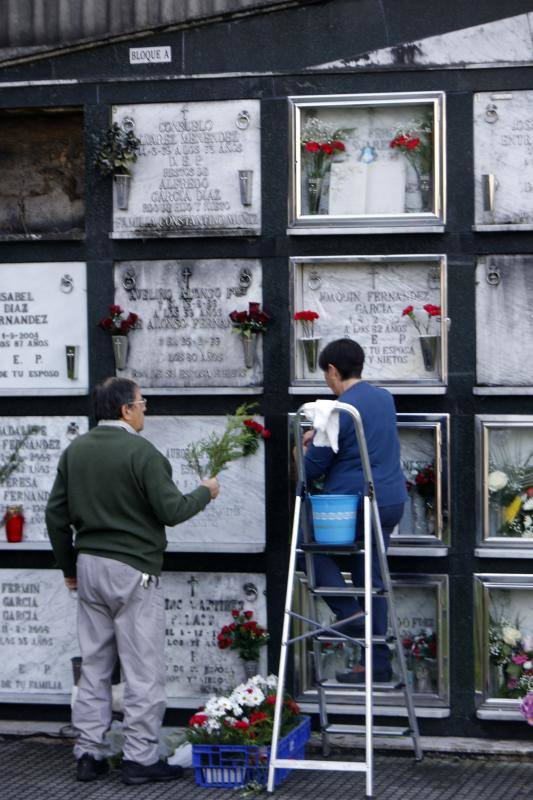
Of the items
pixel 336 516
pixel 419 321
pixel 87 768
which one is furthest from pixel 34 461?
pixel 419 321

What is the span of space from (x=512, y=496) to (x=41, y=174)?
3174 millimetres

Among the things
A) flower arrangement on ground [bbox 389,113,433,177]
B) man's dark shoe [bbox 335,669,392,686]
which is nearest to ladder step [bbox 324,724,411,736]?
man's dark shoe [bbox 335,669,392,686]

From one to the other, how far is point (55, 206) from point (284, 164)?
1.42 m

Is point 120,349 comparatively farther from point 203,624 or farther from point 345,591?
point 345,591

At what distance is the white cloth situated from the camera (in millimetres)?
6146

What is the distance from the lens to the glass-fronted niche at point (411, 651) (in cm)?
690

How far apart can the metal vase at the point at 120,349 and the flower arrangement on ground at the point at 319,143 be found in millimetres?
1314

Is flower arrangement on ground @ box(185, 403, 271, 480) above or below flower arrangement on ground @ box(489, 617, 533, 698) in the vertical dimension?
above

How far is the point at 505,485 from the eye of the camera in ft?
22.6

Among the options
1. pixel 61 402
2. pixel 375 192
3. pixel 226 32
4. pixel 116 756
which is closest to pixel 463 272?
pixel 375 192

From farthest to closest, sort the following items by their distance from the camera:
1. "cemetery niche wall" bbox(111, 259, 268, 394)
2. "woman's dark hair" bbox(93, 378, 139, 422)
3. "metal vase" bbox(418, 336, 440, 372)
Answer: "cemetery niche wall" bbox(111, 259, 268, 394)
"metal vase" bbox(418, 336, 440, 372)
"woman's dark hair" bbox(93, 378, 139, 422)

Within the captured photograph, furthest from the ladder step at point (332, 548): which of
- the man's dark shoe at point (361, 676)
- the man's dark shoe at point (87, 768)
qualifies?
the man's dark shoe at point (87, 768)

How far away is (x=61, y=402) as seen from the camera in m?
7.36

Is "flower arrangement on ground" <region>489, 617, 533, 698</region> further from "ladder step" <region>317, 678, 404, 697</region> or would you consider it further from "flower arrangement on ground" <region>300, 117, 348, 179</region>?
"flower arrangement on ground" <region>300, 117, 348, 179</region>
